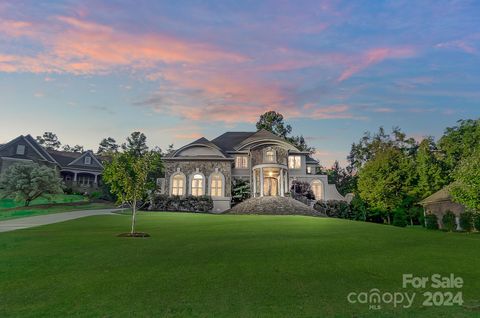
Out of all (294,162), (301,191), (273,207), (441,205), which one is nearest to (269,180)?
(301,191)

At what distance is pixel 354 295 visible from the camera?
5379mm

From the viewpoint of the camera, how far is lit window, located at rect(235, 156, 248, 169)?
118 ft

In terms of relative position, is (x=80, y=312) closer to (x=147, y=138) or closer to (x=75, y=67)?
(x=75, y=67)

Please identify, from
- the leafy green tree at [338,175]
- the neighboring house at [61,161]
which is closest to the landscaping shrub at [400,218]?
the leafy green tree at [338,175]

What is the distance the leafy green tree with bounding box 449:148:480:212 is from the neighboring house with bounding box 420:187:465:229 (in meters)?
7.00

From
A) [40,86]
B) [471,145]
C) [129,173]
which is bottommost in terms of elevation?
[129,173]

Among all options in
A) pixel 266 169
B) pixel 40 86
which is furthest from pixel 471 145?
pixel 40 86

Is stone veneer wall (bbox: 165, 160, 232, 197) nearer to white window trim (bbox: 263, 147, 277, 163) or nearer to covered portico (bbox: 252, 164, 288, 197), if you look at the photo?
covered portico (bbox: 252, 164, 288, 197)

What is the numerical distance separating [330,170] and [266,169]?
33836 mm

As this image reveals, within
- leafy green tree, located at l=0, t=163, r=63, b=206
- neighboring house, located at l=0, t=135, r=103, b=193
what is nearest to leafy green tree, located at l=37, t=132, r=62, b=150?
neighboring house, located at l=0, t=135, r=103, b=193

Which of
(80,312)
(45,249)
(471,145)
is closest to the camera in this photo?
(80,312)

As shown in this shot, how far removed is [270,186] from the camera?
34.2 m

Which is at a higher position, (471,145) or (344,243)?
(471,145)

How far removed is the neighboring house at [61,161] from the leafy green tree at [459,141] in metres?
45.9
